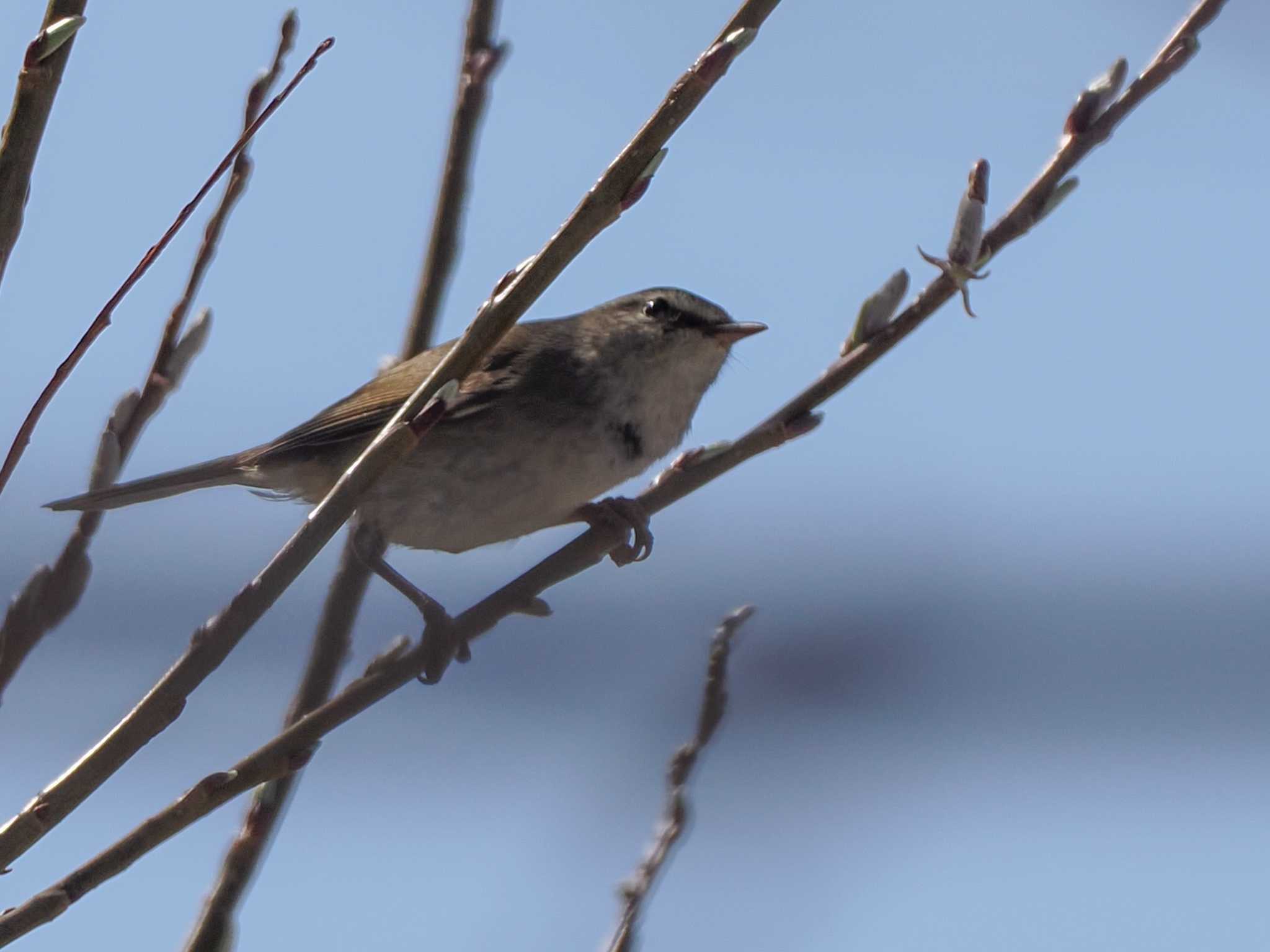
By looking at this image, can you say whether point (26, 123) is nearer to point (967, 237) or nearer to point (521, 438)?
point (967, 237)

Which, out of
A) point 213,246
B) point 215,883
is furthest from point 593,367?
point 215,883

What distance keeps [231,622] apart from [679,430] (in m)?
3.15

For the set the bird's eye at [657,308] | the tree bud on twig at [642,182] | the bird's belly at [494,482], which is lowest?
the bird's belly at [494,482]

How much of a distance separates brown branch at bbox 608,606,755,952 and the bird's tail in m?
2.57

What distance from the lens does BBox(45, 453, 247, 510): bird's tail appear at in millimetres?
5047

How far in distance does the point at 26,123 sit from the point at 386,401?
123 inches

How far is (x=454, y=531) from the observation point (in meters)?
4.82

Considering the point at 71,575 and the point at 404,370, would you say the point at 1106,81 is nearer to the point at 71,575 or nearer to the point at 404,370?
the point at 71,575

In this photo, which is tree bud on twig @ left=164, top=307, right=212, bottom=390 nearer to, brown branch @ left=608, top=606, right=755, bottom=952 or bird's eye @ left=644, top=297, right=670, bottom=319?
brown branch @ left=608, top=606, right=755, bottom=952

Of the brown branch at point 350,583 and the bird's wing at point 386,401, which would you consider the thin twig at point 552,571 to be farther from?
the bird's wing at point 386,401

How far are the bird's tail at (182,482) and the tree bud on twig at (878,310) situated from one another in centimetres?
304

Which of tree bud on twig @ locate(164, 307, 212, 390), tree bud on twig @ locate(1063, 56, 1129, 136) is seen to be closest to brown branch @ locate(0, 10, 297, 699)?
tree bud on twig @ locate(164, 307, 212, 390)

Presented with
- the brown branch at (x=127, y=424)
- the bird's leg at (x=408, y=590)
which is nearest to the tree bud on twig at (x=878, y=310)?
the brown branch at (x=127, y=424)

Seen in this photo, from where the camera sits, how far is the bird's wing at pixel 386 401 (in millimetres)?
4965
